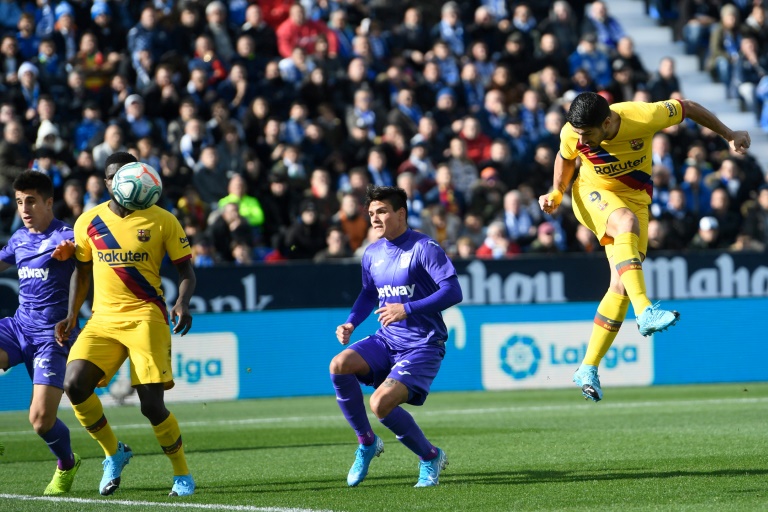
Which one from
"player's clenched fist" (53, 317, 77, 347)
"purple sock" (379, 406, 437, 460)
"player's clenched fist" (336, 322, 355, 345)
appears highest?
"player's clenched fist" (53, 317, 77, 347)

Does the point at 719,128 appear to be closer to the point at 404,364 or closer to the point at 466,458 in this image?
the point at 404,364

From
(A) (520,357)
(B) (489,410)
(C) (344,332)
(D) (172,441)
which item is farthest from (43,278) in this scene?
(A) (520,357)

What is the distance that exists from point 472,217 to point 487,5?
6311mm

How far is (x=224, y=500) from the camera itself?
787cm

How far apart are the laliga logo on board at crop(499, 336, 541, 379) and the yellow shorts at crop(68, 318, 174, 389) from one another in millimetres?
8625

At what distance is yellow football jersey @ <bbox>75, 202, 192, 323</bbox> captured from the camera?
A: 827 cm

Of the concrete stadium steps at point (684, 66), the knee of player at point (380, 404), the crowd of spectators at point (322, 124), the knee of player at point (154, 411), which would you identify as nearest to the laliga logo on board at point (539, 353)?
the crowd of spectators at point (322, 124)

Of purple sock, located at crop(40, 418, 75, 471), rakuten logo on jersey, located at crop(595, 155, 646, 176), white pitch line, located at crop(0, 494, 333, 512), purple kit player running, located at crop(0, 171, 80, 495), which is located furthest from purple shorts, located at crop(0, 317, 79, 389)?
rakuten logo on jersey, located at crop(595, 155, 646, 176)

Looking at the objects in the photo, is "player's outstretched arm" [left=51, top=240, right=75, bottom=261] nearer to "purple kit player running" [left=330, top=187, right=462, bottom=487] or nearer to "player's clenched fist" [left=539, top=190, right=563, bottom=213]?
"purple kit player running" [left=330, top=187, right=462, bottom=487]

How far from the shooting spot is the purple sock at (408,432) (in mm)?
8398

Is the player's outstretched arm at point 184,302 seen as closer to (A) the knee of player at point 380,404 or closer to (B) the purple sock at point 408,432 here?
(A) the knee of player at point 380,404

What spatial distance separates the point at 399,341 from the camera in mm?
8641

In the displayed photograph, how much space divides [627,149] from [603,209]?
0.47 meters

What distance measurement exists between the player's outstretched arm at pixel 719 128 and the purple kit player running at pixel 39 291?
4581 millimetres
